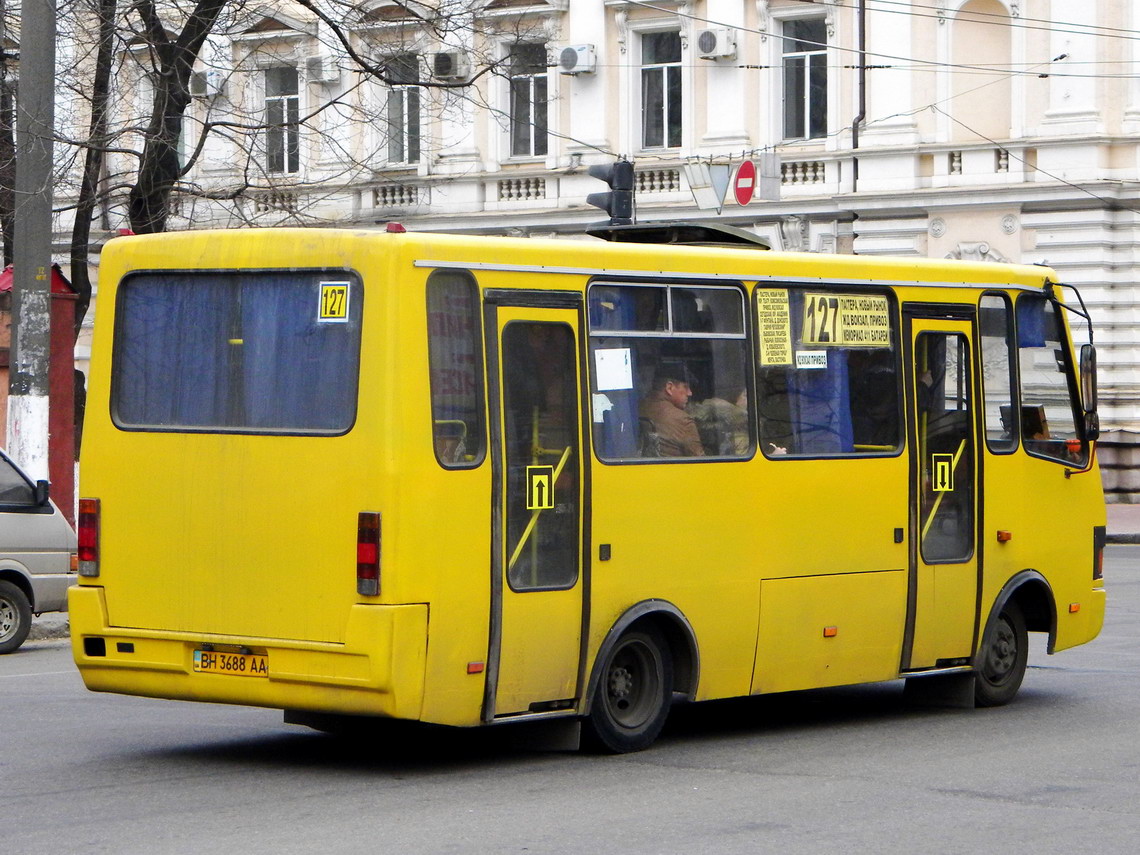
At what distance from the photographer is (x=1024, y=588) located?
12.1 meters

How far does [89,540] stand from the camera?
9633 mm

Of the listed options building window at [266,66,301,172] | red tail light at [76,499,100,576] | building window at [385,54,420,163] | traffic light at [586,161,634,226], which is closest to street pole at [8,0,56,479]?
traffic light at [586,161,634,226]

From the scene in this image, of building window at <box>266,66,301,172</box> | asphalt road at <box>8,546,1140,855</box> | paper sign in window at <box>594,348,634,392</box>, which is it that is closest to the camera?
asphalt road at <box>8,546,1140,855</box>

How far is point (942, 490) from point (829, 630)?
3.87 feet

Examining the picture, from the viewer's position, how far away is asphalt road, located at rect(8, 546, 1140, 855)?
7.65 metres

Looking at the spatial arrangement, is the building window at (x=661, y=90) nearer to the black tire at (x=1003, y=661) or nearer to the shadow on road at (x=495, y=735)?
the shadow on road at (x=495, y=735)

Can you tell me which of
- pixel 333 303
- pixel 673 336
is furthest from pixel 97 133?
pixel 333 303

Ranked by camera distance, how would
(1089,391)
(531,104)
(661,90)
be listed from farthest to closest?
(531,104) → (661,90) → (1089,391)

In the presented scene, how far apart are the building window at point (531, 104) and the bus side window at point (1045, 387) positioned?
24.3 metres

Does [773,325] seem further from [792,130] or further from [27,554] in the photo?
[792,130]

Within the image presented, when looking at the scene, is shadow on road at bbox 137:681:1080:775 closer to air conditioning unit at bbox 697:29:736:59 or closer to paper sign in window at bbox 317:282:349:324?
paper sign in window at bbox 317:282:349:324

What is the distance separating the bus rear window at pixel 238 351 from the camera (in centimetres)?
902

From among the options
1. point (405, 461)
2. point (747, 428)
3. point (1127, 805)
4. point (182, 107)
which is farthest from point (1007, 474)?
point (182, 107)

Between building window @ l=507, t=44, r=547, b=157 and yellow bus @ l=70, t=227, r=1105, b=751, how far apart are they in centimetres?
2529
